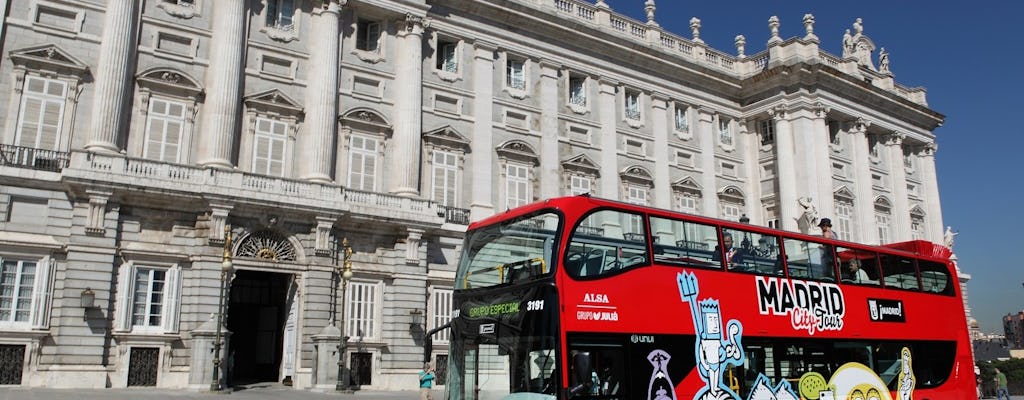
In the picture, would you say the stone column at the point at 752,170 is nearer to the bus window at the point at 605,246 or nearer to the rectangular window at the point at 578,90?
the rectangular window at the point at 578,90

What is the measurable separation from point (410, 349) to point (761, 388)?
50.2 ft

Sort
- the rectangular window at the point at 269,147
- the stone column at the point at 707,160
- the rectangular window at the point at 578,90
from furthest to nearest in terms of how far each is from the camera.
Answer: the stone column at the point at 707,160
the rectangular window at the point at 578,90
the rectangular window at the point at 269,147

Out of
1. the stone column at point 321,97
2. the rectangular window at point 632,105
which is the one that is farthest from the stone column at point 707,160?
the stone column at point 321,97

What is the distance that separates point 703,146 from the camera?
3769 centimetres

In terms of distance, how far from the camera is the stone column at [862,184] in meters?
40.2

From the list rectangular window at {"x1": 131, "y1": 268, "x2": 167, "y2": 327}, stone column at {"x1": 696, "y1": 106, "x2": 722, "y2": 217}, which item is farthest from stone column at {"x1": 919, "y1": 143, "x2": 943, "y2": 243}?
rectangular window at {"x1": 131, "y1": 268, "x2": 167, "y2": 327}

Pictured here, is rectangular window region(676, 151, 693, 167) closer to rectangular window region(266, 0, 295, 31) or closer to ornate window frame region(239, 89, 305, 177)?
ornate window frame region(239, 89, 305, 177)

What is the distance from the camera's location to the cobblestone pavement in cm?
1762

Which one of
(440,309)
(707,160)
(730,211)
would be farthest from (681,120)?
(440,309)

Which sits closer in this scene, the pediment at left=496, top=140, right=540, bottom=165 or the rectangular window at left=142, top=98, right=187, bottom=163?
the rectangular window at left=142, top=98, right=187, bottom=163

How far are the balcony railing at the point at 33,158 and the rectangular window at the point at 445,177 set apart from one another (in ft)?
38.6

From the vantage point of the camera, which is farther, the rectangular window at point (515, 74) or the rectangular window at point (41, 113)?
the rectangular window at point (515, 74)

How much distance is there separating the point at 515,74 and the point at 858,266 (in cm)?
1962

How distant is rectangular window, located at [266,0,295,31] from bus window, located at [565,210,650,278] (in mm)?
18451
